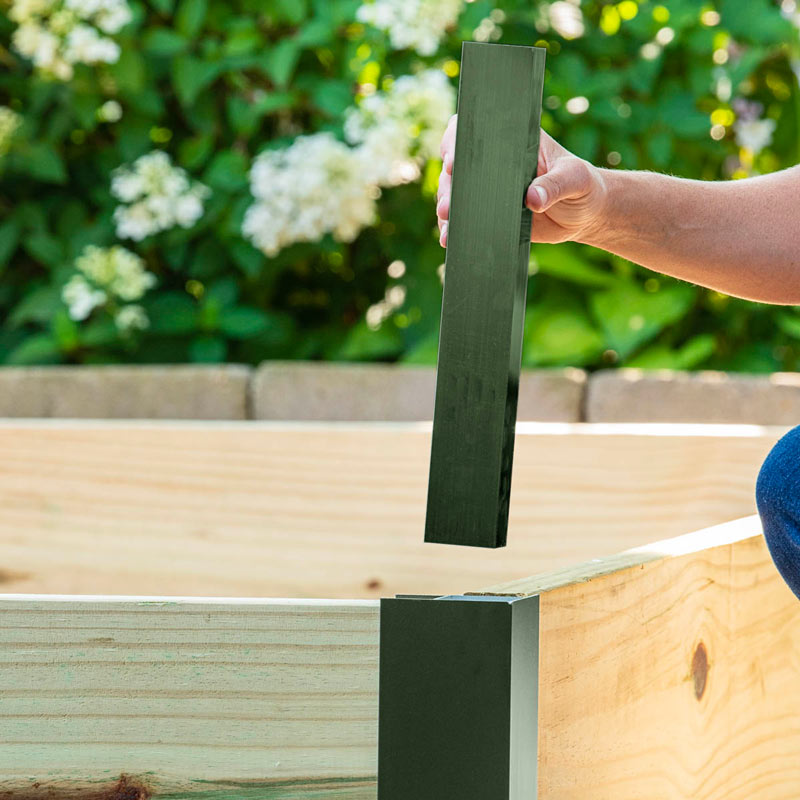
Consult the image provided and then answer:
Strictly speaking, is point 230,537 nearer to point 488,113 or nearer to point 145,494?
point 145,494

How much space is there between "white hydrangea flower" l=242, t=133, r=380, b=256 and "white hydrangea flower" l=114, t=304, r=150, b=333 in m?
0.22

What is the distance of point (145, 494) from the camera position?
3.86 ft

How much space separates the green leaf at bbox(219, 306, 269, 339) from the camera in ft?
5.43

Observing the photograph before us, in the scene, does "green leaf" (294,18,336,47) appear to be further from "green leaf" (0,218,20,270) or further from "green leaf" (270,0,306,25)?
"green leaf" (0,218,20,270)

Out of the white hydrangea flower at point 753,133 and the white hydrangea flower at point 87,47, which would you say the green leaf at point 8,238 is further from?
the white hydrangea flower at point 753,133

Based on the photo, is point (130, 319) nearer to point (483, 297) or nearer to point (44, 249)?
point (44, 249)

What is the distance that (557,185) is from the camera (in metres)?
0.50

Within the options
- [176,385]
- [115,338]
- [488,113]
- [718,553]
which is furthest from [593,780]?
[115,338]

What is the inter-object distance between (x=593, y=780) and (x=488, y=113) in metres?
0.32

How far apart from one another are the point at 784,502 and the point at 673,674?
0.12 metres

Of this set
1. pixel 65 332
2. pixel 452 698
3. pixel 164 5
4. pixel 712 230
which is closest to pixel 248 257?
pixel 65 332

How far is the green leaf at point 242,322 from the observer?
1655 millimetres

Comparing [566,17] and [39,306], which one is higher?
[566,17]

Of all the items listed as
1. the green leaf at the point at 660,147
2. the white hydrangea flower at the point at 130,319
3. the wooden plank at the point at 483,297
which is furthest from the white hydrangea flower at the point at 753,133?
the wooden plank at the point at 483,297
